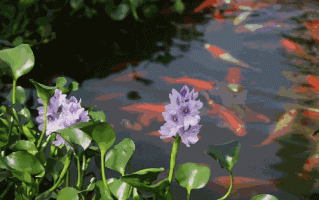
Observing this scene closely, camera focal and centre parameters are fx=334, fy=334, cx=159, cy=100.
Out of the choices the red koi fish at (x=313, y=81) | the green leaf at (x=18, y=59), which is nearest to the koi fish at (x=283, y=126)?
the red koi fish at (x=313, y=81)

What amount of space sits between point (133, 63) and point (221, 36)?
23.7 inches

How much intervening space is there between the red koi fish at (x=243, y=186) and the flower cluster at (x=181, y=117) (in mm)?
494

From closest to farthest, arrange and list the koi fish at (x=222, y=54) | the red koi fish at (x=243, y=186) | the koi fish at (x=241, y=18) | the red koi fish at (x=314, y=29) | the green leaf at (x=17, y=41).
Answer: the red koi fish at (x=243, y=186) < the green leaf at (x=17, y=41) < the koi fish at (x=222, y=54) < the red koi fish at (x=314, y=29) < the koi fish at (x=241, y=18)

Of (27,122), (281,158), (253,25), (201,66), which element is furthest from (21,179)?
(253,25)

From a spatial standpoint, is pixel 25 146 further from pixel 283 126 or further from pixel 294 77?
pixel 294 77

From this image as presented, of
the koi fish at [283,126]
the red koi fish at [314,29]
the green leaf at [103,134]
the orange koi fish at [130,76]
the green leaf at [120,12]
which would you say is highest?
the green leaf at [103,134]

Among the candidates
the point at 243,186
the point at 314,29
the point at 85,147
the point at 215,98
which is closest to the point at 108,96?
the point at 215,98

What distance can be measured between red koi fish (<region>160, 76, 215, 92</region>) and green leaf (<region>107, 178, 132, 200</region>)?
878mm

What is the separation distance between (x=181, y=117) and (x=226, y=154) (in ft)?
0.56

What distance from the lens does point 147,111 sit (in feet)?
4.45

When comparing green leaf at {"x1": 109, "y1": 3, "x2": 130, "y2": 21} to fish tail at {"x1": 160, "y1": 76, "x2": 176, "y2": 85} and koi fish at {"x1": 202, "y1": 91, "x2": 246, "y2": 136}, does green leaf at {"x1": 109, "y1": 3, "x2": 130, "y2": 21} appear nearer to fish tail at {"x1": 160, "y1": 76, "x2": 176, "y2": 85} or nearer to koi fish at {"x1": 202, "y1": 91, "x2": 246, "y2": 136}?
fish tail at {"x1": 160, "y1": 76, "x2": 176, "y2": 85}

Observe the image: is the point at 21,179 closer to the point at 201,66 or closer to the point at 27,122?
A: the point at 27,122

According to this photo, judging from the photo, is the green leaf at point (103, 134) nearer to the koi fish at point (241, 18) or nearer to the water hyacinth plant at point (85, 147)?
the water hyacinth plant at point (85, 147)

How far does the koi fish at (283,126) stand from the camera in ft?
4.07
